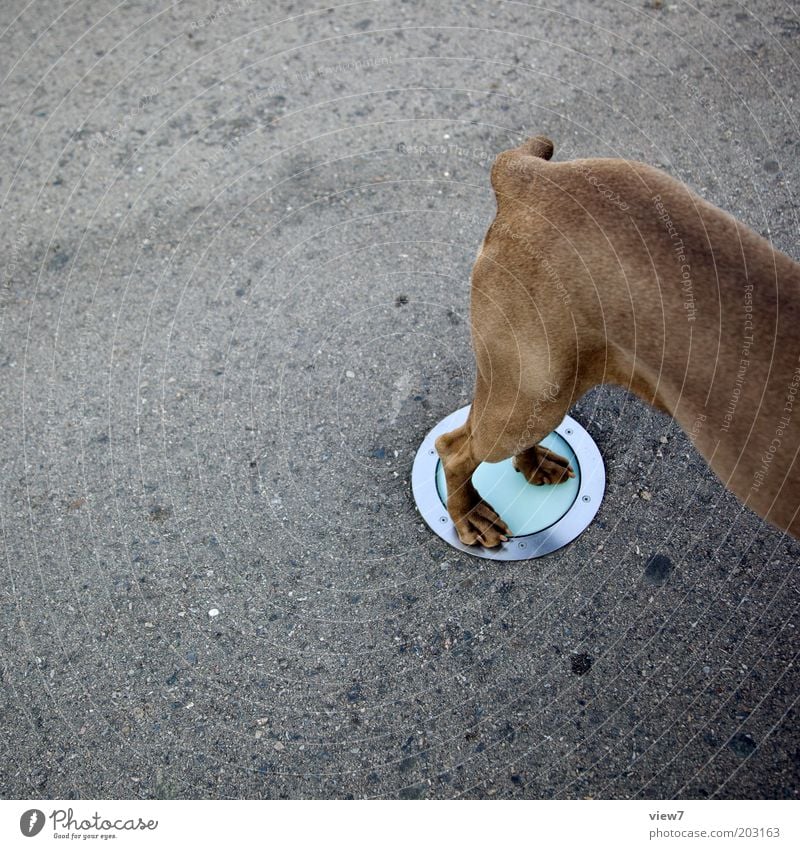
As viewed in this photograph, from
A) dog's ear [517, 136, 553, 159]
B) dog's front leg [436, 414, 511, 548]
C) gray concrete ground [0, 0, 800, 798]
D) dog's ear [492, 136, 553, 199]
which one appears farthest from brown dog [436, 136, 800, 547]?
gray concrete ground [0, 0, 800, 798]

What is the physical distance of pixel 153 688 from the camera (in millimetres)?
3352

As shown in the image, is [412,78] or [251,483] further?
[412,78]

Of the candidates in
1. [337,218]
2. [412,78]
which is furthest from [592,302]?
[412,78]

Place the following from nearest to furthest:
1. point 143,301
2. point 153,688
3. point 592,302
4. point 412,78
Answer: point 592,302 → point 153,688 → point 143,301 → point 412,78

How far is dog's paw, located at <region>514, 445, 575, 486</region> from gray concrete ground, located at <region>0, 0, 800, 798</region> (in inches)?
8.8

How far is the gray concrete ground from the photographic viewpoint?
320 cm

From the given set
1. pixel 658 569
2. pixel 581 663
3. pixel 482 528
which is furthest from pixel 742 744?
pixel 482 528

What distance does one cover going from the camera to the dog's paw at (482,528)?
362 centimetres

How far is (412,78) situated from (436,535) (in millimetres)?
3116

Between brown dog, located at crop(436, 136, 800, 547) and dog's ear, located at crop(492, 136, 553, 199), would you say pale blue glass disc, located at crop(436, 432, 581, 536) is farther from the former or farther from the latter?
dog's ear, located at crop(492, 136, 553, 199)

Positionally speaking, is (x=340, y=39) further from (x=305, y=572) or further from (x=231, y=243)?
(x=305, y=572)

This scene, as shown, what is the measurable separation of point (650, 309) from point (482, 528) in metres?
1.43
